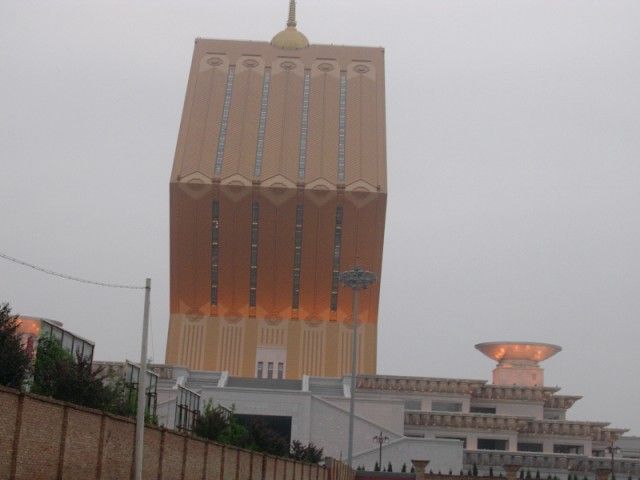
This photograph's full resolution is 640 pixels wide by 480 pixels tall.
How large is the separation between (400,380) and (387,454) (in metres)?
13.8

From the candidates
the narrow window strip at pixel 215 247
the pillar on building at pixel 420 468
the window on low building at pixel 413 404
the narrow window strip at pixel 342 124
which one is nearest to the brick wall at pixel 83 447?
the pillar on building at pixel 420 468

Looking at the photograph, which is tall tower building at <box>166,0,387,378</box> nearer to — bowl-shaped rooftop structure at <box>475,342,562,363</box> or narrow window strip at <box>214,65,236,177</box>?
narrow window strip at <box>214,65,236,177</box>

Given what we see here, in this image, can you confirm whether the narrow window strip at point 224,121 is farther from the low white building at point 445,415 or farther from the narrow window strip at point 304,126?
the low white building at point 445,415

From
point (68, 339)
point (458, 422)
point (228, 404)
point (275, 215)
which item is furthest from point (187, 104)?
point (68, 339)

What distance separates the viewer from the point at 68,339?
4016 centimetres

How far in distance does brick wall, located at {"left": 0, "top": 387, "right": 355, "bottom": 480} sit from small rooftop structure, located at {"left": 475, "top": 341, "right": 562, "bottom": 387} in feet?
182

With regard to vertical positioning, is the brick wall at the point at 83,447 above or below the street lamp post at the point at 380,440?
below

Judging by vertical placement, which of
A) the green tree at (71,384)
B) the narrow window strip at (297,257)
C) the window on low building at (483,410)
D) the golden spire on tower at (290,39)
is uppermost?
the golden spire on tower at (290,39)

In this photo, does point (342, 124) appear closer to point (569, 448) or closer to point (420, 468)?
point (569, 448)

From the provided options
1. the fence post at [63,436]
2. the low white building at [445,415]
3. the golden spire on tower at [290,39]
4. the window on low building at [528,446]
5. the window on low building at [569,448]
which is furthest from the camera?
the golden spire on tower at [290,39]

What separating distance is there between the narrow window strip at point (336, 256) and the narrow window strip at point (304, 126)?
442cm

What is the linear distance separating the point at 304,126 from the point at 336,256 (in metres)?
11.3

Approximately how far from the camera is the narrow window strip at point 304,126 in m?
83.8

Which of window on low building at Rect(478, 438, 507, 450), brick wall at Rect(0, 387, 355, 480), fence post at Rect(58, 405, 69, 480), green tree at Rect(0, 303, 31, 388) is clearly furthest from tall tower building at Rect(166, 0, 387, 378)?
fence post at Rect(58, 405, 69, 480)
